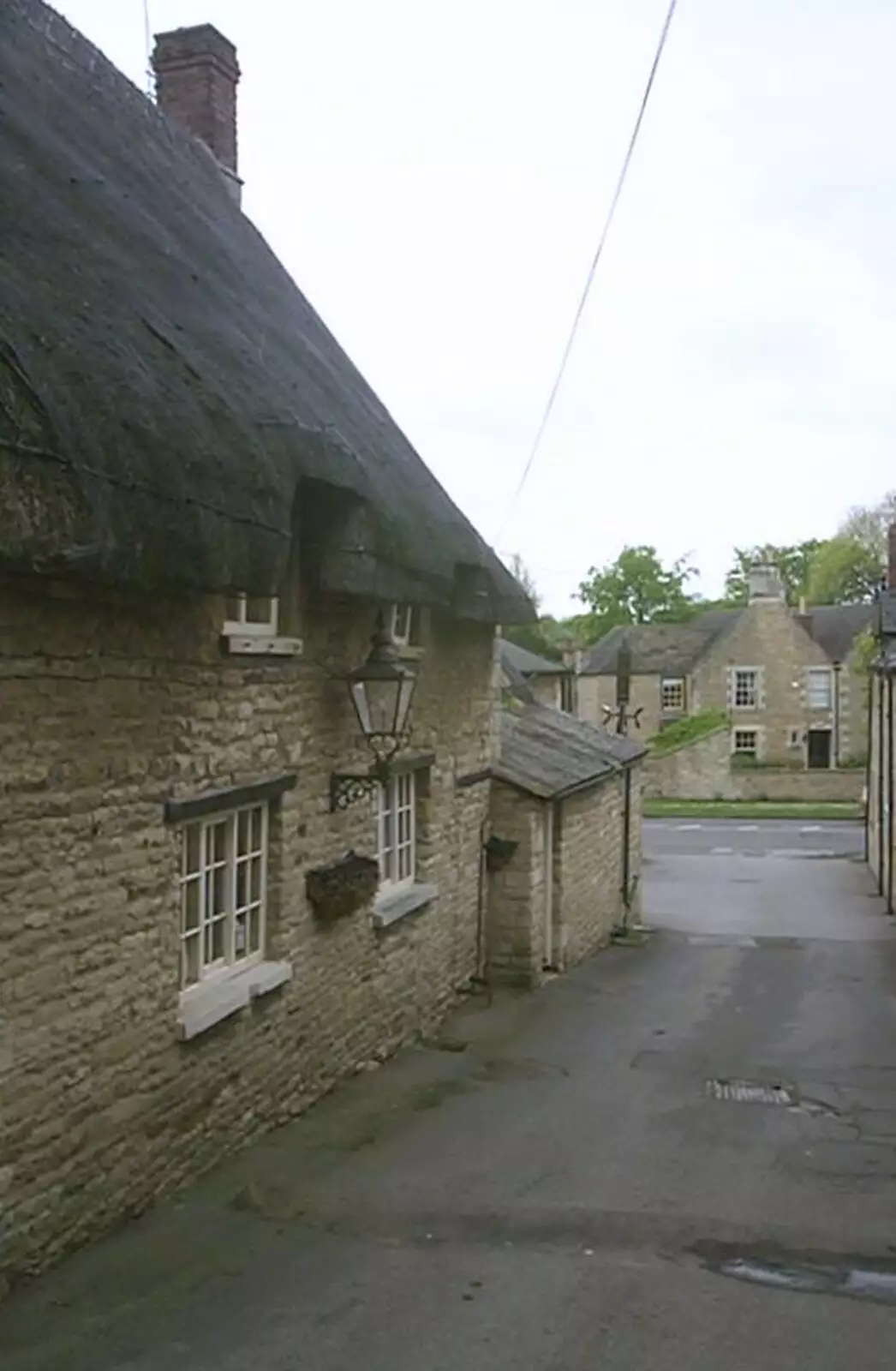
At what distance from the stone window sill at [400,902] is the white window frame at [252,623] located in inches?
109

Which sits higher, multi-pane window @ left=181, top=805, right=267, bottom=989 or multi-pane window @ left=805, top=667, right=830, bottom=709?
multi-pane window @ left=805, top=667, right=830, bottom=709

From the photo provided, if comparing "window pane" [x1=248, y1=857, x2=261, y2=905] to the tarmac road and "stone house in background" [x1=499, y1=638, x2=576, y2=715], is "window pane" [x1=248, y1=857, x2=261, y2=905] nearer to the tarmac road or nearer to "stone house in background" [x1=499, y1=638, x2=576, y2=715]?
the tarmac road

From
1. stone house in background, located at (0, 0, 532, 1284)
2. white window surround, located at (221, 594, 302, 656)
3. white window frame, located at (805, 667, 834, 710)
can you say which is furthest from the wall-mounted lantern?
white window frame, located at (805, 667, 834, 710)

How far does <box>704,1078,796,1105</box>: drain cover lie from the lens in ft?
32.8

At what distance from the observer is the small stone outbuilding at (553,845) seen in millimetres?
14070

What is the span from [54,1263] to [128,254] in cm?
536

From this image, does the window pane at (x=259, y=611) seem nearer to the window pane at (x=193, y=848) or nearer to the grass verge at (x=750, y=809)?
the window pane at (x=193, y=848)

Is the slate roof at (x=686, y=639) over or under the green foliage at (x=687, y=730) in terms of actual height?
over

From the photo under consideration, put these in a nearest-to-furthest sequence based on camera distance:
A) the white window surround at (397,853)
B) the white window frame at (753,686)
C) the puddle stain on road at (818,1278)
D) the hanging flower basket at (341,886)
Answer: the puddle stain on road at (818,1278) < the hanging flower basket at (341,886) < the white window surround at (397,853) < the white window frame at (753,686)

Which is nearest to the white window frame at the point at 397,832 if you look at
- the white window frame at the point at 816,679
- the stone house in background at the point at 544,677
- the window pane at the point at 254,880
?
the window pane at the point at 254,880

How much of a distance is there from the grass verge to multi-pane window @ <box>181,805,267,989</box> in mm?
36453

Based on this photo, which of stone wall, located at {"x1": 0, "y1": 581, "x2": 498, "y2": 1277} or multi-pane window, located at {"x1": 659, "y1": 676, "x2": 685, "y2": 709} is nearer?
stone wall, located at {"x1": 0, "y1": 581, "x2": 498, "y2": 1277}

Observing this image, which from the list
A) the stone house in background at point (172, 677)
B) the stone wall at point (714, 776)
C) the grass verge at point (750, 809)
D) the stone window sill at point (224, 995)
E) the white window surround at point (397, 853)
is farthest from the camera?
the stone wall at point (714, 776)

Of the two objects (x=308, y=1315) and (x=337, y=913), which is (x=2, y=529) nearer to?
(x=308, y=1315)
